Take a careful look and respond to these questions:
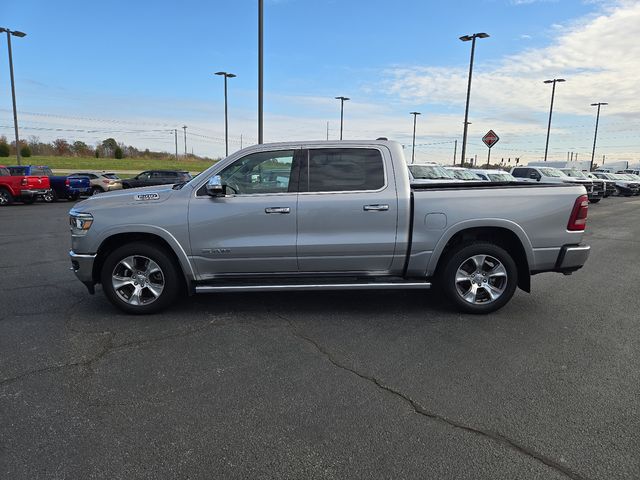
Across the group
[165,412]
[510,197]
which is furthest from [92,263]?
[510,197]

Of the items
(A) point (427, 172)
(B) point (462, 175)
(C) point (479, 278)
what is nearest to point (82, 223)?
(C) point (479, 278)

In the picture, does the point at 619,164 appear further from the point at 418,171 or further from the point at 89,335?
the point at 89,335

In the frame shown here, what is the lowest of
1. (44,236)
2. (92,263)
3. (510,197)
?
(44,236)

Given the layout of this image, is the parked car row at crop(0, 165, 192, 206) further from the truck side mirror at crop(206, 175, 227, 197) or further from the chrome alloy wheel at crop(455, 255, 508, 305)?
the chrome alloy wheel at crop(455, 255, 508, 305)

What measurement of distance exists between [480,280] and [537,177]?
71.2 ft

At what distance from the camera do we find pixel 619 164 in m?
81.0

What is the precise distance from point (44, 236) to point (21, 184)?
11171mm

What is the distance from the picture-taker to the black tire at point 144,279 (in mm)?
4875

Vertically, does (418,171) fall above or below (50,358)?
above

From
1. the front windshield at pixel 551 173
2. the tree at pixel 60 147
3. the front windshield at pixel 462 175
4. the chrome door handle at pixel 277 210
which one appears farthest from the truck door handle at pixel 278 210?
the tree at pixel 60 147

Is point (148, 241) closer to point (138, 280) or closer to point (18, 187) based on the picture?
point (138, 280)

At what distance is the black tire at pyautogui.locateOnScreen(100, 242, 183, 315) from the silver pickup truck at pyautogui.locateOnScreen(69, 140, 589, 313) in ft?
0.04

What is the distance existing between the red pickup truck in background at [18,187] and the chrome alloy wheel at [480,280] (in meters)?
21.2

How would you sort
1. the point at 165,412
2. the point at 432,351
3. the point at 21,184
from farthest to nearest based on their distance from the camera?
the point at 21,184 → the point at 432,351 → the point at 165,412
